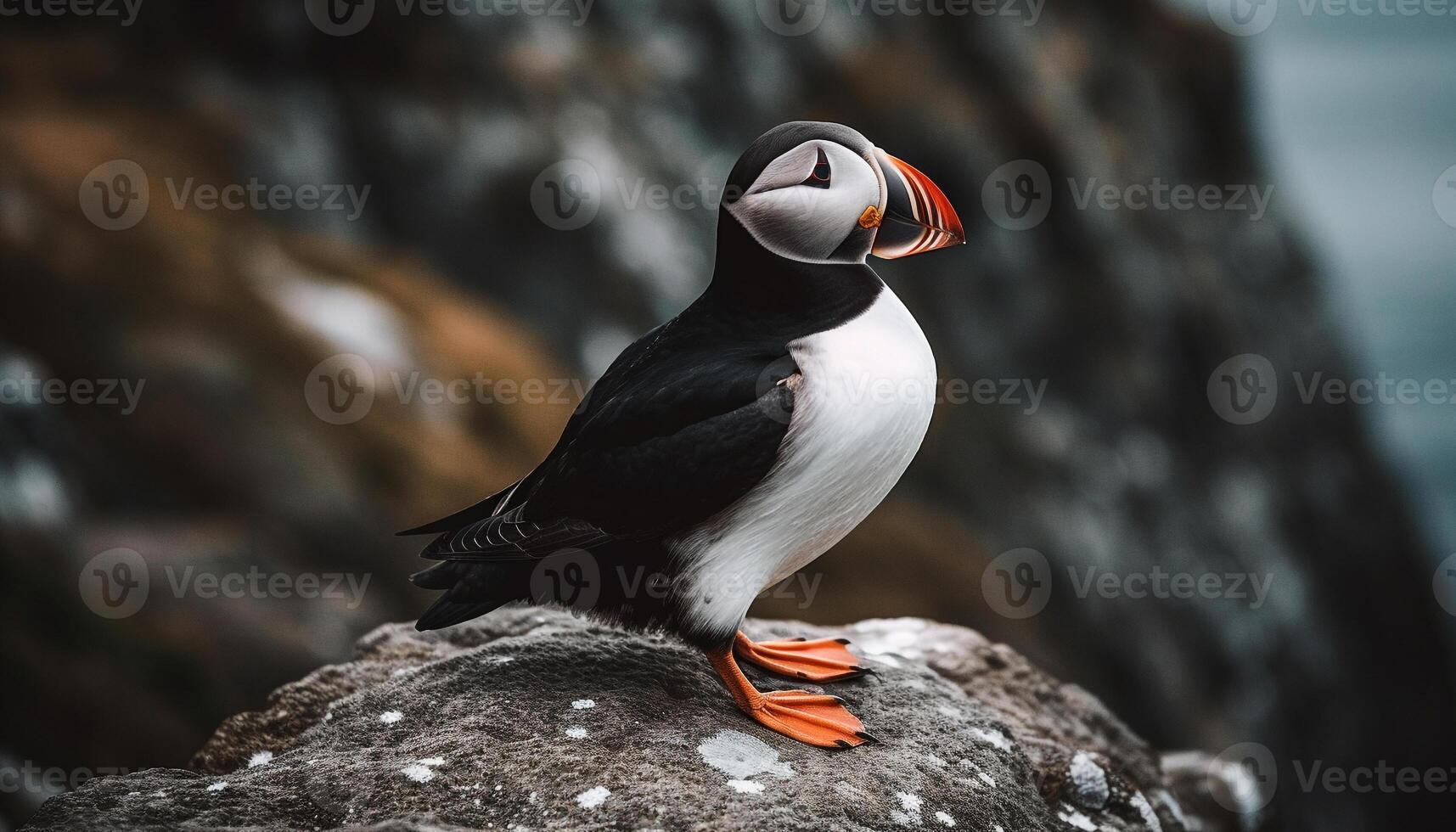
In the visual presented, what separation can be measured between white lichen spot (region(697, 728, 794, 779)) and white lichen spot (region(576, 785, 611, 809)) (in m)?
0.38

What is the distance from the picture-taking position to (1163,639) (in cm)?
1728

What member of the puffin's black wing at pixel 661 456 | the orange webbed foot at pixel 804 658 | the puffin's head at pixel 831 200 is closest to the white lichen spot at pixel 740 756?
the orange webbed foot at pixel 804 658

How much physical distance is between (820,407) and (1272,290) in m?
21.3

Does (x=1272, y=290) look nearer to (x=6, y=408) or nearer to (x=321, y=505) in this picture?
(x=321, y=505)

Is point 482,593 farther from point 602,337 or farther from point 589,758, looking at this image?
point 602,337

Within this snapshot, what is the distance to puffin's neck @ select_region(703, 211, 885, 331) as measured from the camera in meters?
4.08

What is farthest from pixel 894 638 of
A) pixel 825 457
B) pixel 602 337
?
pixel 602 337

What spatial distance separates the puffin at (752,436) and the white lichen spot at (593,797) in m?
0.64

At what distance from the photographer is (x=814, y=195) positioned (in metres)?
3.94

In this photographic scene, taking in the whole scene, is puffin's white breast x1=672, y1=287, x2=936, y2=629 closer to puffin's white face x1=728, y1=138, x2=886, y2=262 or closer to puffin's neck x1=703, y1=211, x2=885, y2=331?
puffin's neck x1=703, y1=211, x2=885, y2=331

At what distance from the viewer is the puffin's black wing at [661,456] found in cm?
390

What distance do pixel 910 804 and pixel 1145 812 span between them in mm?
1448

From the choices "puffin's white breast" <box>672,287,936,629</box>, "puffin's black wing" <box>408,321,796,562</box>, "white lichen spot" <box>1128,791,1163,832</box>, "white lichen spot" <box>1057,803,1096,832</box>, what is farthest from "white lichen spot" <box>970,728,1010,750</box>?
"puffin's black wing" <box>408,321,796,562</box>

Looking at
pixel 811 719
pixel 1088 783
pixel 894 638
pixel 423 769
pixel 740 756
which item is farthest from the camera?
pixel 894 638
